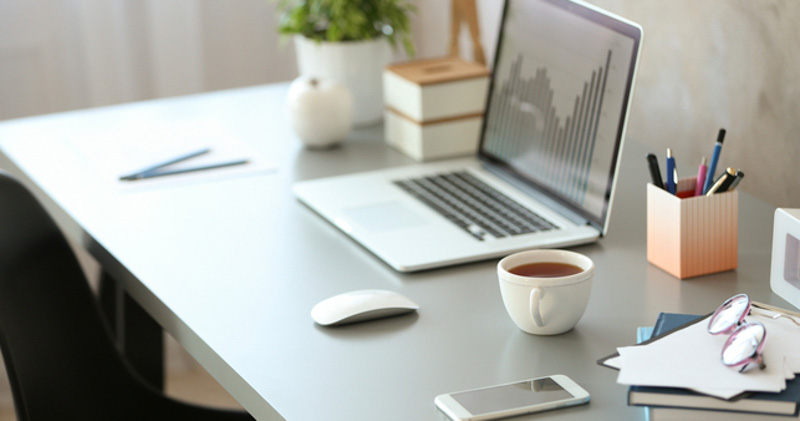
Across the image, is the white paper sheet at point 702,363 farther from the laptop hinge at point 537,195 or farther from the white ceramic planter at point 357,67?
the white ceramic planter at point 357,67

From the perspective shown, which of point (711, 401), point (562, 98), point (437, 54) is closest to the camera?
point (711, 401)

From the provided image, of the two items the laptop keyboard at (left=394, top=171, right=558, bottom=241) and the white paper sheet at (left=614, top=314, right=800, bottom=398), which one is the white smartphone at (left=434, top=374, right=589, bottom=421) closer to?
the white paper sheet at (left=614, top=314, right=800, bottom=398)

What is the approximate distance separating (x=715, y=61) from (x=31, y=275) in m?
0.94

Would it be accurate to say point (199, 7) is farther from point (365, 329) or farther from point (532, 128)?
point (365, 329)

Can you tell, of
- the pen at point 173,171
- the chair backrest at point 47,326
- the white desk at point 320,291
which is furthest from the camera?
the pen at point 173,171

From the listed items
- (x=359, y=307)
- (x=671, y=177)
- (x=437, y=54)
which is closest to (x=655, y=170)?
(x=671, y=177)

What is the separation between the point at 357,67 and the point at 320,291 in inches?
29.0

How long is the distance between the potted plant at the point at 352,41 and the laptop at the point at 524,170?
→ 28cm

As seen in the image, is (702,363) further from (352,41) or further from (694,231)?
(352,41)

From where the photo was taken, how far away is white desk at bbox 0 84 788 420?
87 centimetres

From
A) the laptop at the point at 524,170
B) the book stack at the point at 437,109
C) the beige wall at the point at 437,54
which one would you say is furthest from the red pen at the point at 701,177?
the book stack at the point at 437,109

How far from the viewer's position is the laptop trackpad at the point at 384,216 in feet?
4.06

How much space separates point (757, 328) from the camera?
0.78 m

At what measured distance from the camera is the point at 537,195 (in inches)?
52.2
